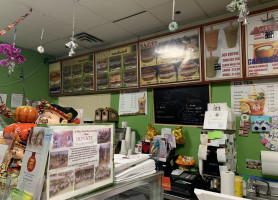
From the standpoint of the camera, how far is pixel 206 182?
232 centimetres

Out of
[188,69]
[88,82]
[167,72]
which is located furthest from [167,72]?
[88,82]

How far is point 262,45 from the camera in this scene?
7.69 feet

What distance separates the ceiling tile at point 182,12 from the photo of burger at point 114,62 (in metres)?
1.04

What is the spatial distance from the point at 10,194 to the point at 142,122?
2697mm

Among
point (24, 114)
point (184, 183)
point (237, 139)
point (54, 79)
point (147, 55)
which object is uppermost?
point (147, 55)

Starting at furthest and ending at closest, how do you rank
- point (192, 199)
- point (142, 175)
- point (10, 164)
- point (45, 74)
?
point (45, 74)
point (192, 199)
point (142, 175)
point (10, 164)

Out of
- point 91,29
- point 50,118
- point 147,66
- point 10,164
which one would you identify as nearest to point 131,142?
point 147,66

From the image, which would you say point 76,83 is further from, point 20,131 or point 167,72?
point 20,131

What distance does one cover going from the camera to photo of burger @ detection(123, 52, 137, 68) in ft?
11.1

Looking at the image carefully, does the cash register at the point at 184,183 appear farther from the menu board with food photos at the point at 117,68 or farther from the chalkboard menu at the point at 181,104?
the menu board with food photos at the point at 117,68

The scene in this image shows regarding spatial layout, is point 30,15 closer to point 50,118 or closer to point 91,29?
point 91,29

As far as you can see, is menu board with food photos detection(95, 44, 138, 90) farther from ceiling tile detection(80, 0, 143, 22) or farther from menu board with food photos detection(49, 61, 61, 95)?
menu board with food photos detection(49, 61, 61, 95)

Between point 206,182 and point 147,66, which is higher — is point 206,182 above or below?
below

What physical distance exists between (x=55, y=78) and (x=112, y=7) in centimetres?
258
